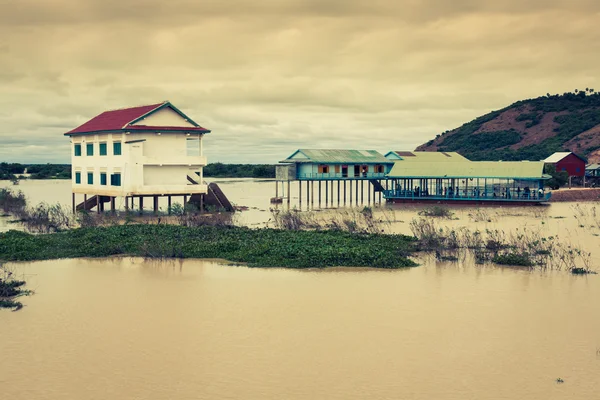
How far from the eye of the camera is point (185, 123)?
38438 millimetres

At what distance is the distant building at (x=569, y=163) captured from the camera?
66.1m

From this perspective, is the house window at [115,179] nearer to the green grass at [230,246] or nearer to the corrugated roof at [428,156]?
the green grass at [230,246]

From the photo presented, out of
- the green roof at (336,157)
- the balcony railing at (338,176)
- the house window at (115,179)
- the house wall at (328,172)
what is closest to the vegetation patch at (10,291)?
the house window at (115,179)

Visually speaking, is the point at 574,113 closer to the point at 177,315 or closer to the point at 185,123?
the point at 185,123

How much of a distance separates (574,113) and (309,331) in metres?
112

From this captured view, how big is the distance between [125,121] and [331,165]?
19121 millimetres

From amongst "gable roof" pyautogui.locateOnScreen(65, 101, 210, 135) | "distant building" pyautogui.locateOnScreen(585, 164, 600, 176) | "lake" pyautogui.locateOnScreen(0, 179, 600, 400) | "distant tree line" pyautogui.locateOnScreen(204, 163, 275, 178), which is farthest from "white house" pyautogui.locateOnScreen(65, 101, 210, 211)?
"distant tree line" pyautogui.locateOnScreen(204, 163, 275, 178)

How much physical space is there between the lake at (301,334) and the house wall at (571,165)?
50.1 meters

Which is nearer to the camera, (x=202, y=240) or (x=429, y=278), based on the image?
(x=429, y=278)

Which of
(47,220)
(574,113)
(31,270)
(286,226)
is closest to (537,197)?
(286,226)

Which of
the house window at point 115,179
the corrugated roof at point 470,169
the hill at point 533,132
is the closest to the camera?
the house window at point 115,179

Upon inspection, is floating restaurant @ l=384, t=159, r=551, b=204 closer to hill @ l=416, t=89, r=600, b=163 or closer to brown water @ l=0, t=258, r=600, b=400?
brown water @ l=0, t=258, r=600, b=400

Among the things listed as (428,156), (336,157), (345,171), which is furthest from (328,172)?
(428,156)

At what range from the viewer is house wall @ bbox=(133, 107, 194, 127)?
36.9 metres
